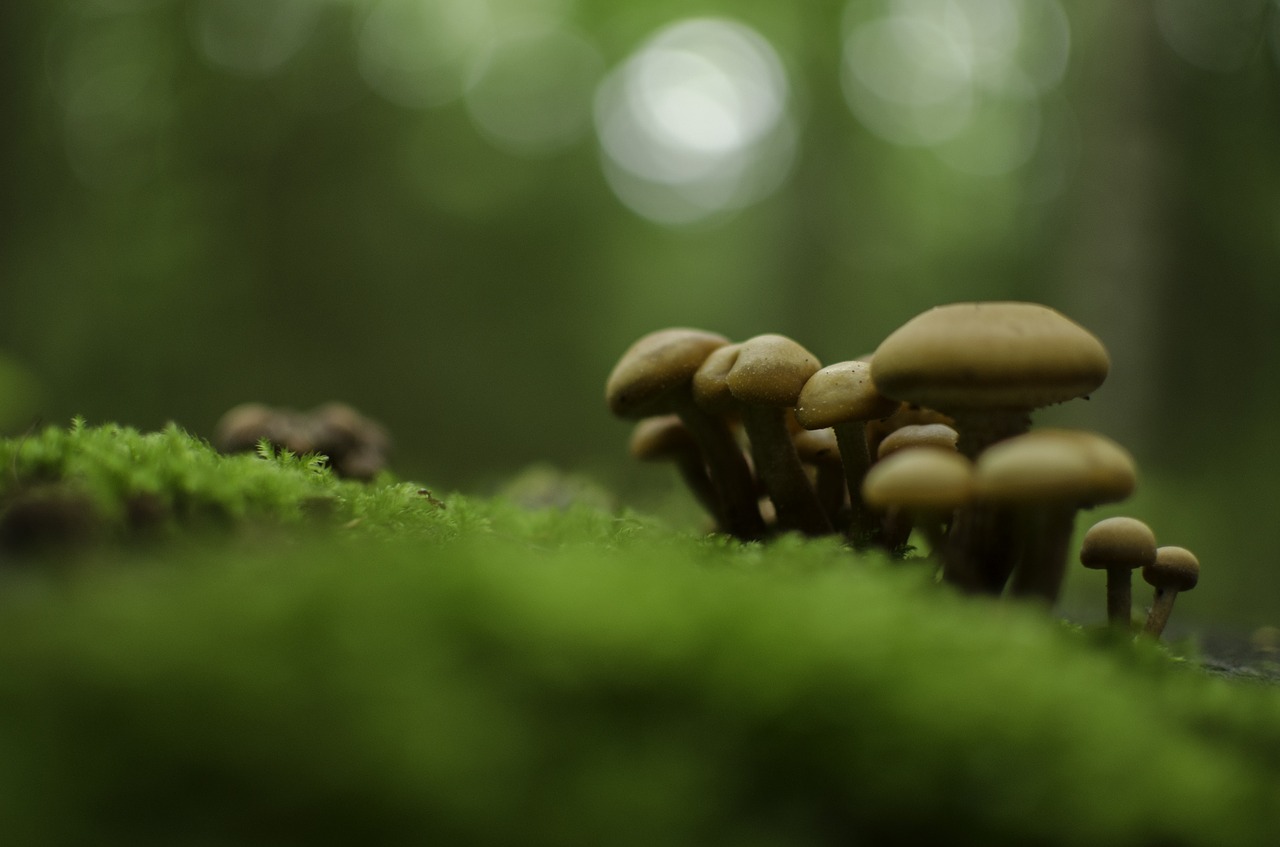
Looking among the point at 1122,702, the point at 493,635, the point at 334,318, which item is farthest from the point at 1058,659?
the point at 334,318

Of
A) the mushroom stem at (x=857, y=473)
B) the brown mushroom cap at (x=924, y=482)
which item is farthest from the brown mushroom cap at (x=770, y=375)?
the brown mushroom cap at (x=924, y=482)

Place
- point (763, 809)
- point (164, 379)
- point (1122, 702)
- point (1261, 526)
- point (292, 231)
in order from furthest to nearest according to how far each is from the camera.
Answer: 1. point (292, 231)
2. point (164, 379)
3. point (1261, 526)
4. point (1122, 702)
5. point (763, 809)

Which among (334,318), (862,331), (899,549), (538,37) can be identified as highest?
(538,37)

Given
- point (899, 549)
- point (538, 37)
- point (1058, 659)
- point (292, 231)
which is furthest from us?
point (538, 37)

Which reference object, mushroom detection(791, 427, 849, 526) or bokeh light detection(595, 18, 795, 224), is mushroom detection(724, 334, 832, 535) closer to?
mushroom detection(791, 427, 849, 526)

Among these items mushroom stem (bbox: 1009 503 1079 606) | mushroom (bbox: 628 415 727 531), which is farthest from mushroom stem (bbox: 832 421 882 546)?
mushroom (bbox: 628 415 727 531)

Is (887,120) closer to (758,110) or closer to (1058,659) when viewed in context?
(758,110)

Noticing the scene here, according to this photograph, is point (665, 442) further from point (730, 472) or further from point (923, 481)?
point (923, 481)
